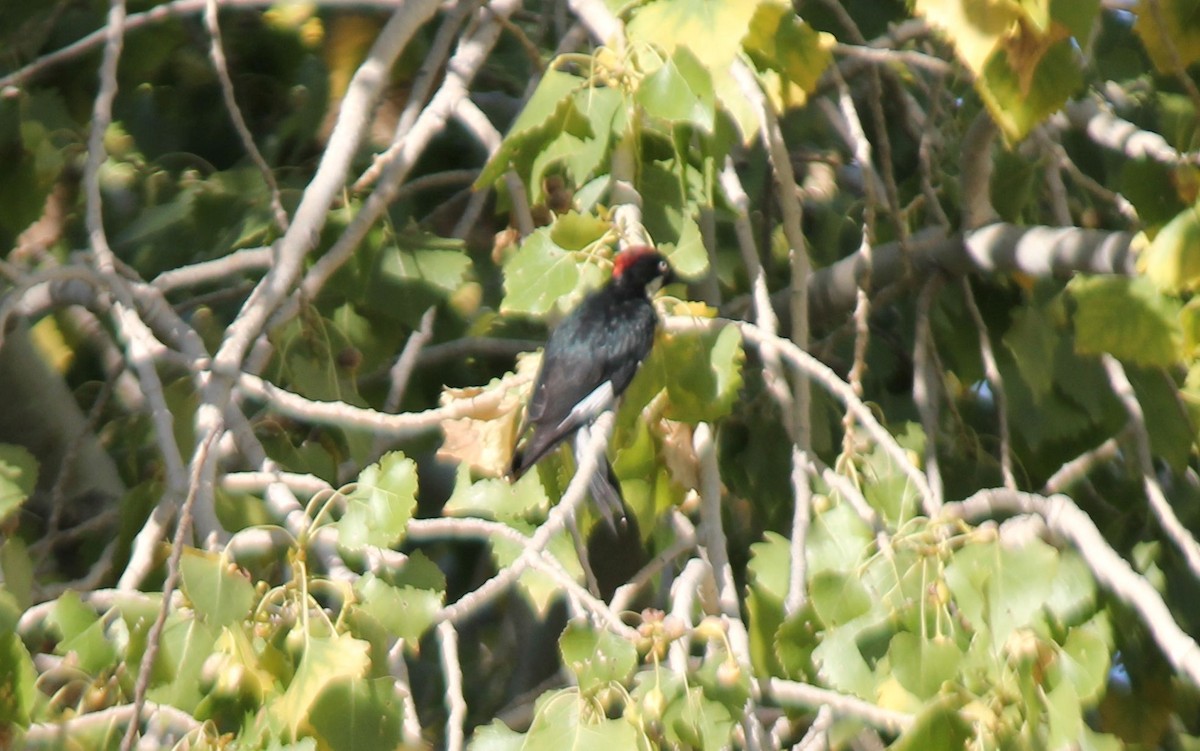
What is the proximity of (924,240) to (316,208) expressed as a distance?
1.72 meters

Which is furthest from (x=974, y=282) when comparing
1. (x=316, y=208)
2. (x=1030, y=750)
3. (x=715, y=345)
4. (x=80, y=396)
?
(x=80, y=396)

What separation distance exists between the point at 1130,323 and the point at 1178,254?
29 cm

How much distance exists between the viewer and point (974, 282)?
420 cm

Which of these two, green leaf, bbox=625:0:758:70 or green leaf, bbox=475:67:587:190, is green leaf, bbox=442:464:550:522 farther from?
green leaf, bbox=625:0:758:70

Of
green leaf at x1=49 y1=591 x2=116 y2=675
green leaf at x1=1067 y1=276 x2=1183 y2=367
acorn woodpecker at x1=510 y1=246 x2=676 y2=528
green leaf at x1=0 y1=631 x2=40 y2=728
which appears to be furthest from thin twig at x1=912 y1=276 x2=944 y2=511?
green leaf at x1=0 y1=631 x2=40 y2=728

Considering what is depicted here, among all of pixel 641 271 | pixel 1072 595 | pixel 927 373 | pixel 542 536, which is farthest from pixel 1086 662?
pixel 927 373

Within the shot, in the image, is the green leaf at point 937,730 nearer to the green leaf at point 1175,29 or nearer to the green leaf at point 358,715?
the green leaf at point 358,715

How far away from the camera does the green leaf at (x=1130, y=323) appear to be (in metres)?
3.00

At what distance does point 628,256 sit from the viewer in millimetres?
3139

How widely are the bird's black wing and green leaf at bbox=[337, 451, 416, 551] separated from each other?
0.71 metres

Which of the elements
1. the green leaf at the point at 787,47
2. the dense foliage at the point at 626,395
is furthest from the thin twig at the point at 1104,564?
the green leaf at the point at 787,47

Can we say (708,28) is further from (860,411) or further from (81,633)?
(81,633)

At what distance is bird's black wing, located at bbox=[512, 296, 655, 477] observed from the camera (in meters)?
3.14

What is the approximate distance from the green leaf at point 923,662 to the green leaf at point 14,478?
4.78 feet
